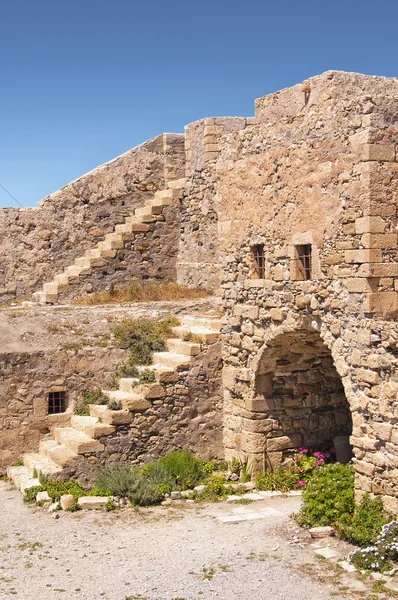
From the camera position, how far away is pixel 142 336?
566 inches

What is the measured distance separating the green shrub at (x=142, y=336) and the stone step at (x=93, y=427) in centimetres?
149

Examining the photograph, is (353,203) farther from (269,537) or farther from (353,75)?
(269,537)

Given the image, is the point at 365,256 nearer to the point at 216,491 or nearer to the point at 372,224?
the point at 372,224

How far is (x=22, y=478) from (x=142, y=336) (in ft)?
11.4

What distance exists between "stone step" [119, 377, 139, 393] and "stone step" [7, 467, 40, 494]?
2113 mm

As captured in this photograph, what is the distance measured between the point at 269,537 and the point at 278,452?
2.80 meters

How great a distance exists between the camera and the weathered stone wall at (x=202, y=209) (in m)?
17.2

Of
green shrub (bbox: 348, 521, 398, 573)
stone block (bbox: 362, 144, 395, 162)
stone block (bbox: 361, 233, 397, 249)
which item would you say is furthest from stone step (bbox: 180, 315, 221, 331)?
green shrub (bbox: 348, 521, 398, 573)

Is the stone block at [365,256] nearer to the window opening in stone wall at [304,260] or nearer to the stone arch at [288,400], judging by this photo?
the window opening in stone wall at [304,260]

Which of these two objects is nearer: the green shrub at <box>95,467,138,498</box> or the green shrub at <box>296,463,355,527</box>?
the green shrub at <box>296,463,355,527</box>

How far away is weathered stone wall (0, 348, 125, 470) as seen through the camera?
43.5 ft

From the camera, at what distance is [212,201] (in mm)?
17250

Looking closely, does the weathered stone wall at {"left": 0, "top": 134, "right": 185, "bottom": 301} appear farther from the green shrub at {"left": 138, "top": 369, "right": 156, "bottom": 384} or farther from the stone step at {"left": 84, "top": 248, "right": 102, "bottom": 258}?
the green shrub at {"left": 138, "top": 369, "right": 156, "bottom": 384}

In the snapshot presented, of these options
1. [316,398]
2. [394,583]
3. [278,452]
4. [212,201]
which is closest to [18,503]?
[278,452]
